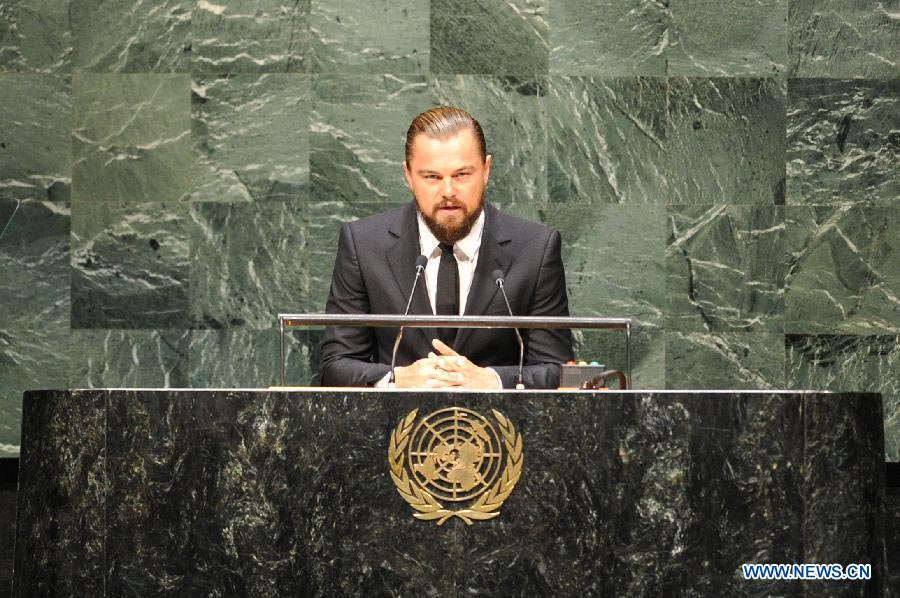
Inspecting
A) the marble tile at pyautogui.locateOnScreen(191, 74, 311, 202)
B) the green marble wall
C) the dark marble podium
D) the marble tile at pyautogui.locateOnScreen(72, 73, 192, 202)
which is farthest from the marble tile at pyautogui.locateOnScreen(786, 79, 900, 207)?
the dark marble podium

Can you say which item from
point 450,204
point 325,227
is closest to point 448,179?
point 450,204

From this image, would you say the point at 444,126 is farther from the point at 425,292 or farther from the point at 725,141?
the point at 725,141

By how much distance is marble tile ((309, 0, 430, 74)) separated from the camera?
5430 millimetres

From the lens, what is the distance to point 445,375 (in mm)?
3449

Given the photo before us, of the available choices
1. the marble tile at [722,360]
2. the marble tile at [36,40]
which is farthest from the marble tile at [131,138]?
the marble tile at [722,360]

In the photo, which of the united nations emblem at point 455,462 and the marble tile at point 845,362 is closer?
the united nations emblem at point 455,462

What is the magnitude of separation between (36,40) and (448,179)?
2.34 meters

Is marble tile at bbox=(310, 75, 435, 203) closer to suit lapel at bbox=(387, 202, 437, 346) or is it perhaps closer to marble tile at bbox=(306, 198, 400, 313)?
marble tile at bbox=(306, 198, 400, 313)

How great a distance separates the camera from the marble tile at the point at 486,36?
17.9 feet

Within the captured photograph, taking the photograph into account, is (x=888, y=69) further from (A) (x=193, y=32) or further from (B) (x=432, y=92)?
(A) (x=193, y=32)

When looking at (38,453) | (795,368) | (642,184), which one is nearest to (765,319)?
(795,368)

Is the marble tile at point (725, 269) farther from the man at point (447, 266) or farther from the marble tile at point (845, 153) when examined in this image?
the man at point (447, 266)

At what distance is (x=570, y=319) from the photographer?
10.3ft

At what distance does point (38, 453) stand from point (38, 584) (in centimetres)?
30
